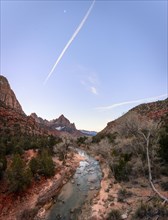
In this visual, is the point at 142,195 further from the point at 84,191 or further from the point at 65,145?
the point at 65,145

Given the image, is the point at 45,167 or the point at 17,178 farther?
the point at 45,167

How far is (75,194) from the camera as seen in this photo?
25578 mm

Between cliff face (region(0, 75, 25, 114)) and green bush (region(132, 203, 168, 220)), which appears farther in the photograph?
cliff face (region(0, 75, 25, 114))

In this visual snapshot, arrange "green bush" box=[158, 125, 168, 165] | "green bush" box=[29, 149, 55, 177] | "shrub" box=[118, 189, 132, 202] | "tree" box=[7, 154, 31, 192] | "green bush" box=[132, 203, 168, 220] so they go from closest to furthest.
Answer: "green bush" box=[132, 203, 168, 220]
"shrub" box=[118, 189, 132, 202]
"tree" box=[7, 154, 31, 192]
"green bush" box=[158, 125, 168, 165]
"green bush" box=[29, 149, 55, 177]

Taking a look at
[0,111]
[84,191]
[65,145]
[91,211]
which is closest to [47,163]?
[84,191]

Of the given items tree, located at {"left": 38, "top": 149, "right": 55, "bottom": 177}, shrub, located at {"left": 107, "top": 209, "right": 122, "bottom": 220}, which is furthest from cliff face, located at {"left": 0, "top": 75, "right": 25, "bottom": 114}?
shrub, located at {"left": 107, "top": 209, "right": 122, "bottom": 220}

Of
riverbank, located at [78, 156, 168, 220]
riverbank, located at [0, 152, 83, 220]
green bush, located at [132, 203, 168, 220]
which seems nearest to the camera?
green bush, located at [132, 203, 168, 220]

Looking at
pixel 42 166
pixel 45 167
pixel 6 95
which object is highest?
pixel 6 95

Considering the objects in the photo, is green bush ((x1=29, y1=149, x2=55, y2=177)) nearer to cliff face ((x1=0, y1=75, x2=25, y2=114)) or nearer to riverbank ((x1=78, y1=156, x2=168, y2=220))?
riverbank ((x1=78, y1=156, x2=168, y2=220))

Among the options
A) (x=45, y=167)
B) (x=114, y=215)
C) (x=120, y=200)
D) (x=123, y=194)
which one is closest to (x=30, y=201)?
(x=45, y=167)

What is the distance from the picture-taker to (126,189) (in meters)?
22.4

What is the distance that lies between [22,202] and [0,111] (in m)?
61.5

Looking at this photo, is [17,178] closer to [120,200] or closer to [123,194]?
[120,200]

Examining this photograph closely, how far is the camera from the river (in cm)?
1980
